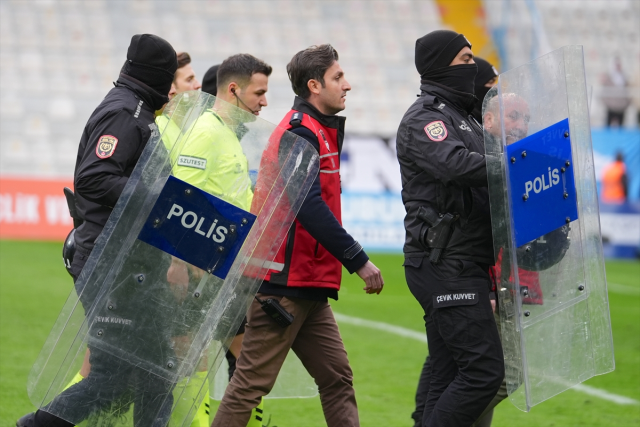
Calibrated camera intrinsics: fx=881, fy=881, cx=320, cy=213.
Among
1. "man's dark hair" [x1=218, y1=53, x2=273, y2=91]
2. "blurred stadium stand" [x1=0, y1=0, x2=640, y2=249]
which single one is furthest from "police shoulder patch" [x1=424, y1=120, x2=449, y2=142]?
"blurred stadium stand" [x1=0, y1=0, x2=640, y2=249]

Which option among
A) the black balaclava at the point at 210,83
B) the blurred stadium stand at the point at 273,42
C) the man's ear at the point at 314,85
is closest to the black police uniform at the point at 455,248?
the man's ear at the point at 314,85

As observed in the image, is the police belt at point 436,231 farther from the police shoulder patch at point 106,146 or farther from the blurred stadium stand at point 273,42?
the blurred stadium stand at point 273,42

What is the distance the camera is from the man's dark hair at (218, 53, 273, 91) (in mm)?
4418

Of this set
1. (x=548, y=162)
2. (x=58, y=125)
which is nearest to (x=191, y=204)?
(x=548, y=162)

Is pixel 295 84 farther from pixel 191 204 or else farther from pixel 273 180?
pixel 191 204

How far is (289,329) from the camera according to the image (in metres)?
4.00

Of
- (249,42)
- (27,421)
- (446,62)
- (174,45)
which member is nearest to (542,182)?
(446,62)

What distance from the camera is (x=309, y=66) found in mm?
4129

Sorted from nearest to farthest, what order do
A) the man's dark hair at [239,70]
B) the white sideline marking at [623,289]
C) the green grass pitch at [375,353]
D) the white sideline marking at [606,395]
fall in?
1. the man's dark hair at [239,70]
2. the green grass pitch at [375,353]
3. the white sideline marking at [606,395]
4. the white sideline marking at [623,289]

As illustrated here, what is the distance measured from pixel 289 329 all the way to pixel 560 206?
4.31ft

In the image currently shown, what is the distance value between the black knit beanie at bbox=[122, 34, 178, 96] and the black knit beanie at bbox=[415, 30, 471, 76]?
1119mm

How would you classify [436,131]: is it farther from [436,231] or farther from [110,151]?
[110,151]

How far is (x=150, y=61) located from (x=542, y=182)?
1746 millimetres

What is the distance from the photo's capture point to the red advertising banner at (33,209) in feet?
51.0
